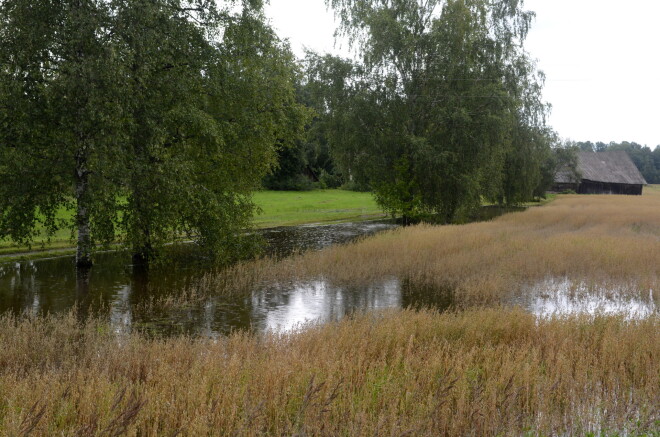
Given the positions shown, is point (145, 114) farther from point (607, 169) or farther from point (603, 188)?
point (607, 169)

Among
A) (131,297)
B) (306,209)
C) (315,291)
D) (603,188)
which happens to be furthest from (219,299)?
(603,188)

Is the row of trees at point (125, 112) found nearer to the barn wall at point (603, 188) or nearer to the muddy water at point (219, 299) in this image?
the muddy water at point (219, 299)

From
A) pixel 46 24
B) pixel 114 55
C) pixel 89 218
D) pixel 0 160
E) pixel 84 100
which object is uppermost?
pixel 46 24

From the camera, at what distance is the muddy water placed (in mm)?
11758

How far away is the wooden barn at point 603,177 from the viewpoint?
2950 inches

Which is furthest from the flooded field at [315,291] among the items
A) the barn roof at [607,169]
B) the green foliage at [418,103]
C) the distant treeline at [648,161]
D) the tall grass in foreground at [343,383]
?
the distant treeline at [648,161]

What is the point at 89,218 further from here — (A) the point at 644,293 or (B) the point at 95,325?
(A) the point at 644,293

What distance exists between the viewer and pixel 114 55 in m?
14.0

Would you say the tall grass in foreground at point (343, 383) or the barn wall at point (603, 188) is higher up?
the barn wall at point (603, 188)

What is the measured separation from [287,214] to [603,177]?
2242 inches

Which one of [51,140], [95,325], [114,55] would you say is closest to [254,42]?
[114,55]

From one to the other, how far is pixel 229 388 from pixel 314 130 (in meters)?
27.9

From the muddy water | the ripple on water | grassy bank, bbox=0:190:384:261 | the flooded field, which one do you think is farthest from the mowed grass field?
grassy bank, bbox=0:190:384:261

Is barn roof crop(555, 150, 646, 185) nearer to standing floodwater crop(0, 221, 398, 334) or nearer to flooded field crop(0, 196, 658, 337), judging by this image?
flooded field crop(0, 196, 658, 337)
